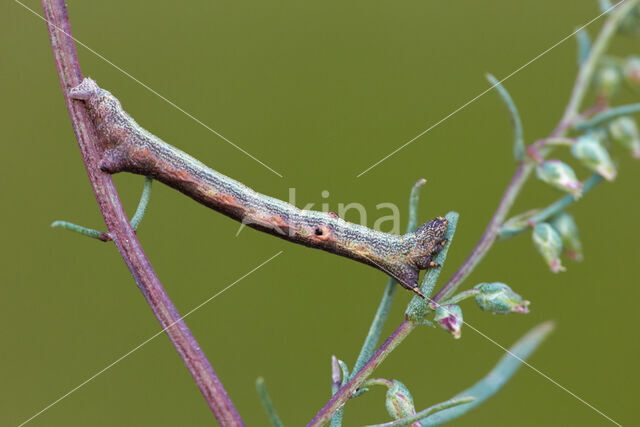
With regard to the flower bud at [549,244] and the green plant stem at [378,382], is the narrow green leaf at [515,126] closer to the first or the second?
the flower bud at [549,244]

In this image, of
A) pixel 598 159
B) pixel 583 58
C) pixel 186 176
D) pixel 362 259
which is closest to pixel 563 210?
pixel 598 159

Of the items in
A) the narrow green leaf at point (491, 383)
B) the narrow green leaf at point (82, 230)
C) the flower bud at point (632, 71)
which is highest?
the narrow green leaf at point (82, 230)

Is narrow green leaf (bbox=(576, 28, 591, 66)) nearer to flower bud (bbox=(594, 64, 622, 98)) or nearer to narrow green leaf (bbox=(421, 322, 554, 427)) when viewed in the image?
flower bud (bbox=(594, 64, 622, 98))

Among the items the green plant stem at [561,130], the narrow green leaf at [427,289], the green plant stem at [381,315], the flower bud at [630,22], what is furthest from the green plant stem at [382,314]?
the flower bud at [630,22]

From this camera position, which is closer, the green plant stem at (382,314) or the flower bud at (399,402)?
the flower bud at (399,402)

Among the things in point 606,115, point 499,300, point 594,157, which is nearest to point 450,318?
point 499,300

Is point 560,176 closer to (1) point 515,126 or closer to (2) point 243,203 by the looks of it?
(1) point 515,126

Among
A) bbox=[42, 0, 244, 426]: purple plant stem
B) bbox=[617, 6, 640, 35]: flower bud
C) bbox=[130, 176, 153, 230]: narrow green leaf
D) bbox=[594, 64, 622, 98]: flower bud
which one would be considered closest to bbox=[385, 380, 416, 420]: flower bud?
bbox=[42, 0, 244, 426]: purple plant stem
